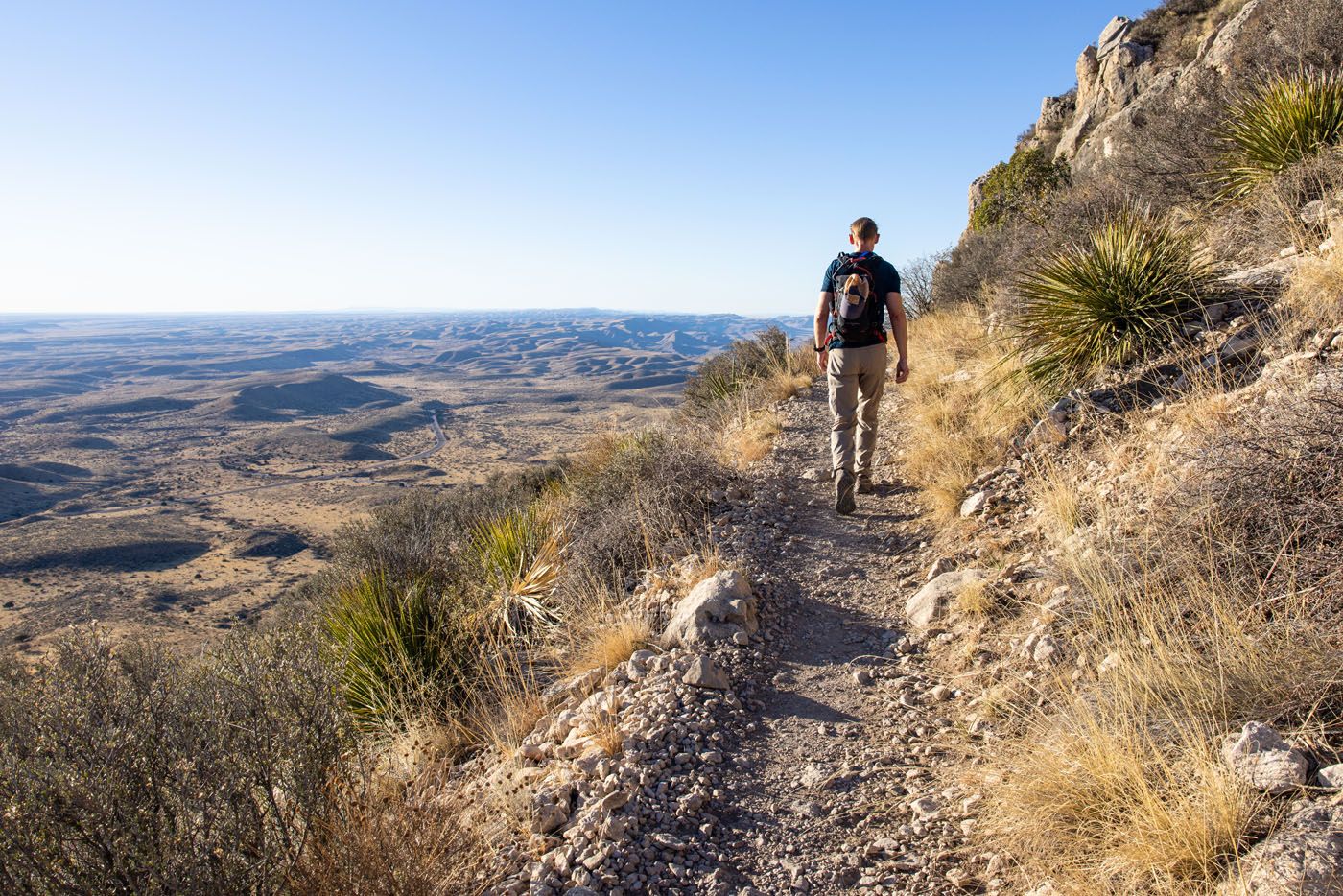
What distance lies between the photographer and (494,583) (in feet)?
19.2

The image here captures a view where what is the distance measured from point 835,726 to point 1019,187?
16366 mm

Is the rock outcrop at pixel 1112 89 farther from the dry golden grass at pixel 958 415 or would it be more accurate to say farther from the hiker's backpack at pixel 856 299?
the hiker's backpack at pixel 856 299

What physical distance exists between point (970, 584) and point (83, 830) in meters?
4.01

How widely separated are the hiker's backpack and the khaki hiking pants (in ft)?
0.48

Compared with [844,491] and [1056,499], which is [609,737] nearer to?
[1056,499]

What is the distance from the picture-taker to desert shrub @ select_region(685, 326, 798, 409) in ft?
39.4

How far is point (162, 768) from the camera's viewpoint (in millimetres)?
2266

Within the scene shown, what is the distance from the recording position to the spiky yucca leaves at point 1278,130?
5.73 metres

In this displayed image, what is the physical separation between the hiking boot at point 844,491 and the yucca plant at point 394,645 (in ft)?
10.7

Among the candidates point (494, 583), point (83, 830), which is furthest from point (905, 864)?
point (494, 583)

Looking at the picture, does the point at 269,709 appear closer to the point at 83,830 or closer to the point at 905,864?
the point at 83,830

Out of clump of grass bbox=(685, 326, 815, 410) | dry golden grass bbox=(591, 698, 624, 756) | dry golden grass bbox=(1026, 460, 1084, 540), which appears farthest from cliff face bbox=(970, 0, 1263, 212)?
dry golden grass bbox=(591, 698, 624, 756)

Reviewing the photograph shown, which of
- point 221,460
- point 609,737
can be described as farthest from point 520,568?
point 221,460

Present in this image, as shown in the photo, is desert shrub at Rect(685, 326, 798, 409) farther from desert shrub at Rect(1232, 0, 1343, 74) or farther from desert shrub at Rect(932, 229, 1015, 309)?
desert shrub at Rect(1232, 0, 1343, 74)
